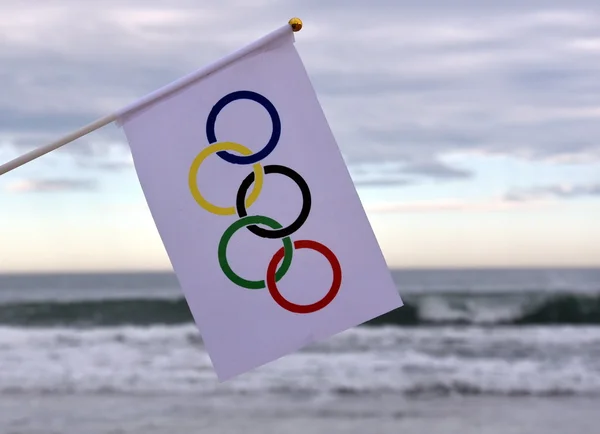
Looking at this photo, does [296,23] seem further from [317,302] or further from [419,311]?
[419,311]

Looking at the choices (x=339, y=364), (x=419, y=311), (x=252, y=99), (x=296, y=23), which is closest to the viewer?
(x=296, y=23)

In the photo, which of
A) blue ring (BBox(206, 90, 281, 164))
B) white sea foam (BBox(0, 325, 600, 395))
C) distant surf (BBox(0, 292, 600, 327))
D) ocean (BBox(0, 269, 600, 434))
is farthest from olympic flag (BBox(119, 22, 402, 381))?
distant surf (BBox(0, 292, 600, 327))

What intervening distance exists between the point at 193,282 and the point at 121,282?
4196 centimetres

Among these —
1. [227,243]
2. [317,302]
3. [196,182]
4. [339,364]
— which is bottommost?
[339,364]

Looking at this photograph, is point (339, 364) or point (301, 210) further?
point (339, 364)

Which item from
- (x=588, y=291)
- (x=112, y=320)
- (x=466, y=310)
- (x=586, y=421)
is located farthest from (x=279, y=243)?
(x=588, y=291)

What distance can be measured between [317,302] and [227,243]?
0.35m

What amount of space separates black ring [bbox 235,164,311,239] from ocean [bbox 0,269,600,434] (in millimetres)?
6969

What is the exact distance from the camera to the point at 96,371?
14.5m

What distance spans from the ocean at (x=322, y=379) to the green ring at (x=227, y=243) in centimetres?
691

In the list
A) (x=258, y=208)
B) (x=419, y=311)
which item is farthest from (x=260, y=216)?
(x=419, y=311)

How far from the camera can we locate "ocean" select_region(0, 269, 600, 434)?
34.8 ft

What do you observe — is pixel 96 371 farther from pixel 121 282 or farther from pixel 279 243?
pixel 121 282

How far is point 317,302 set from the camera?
337 cm
